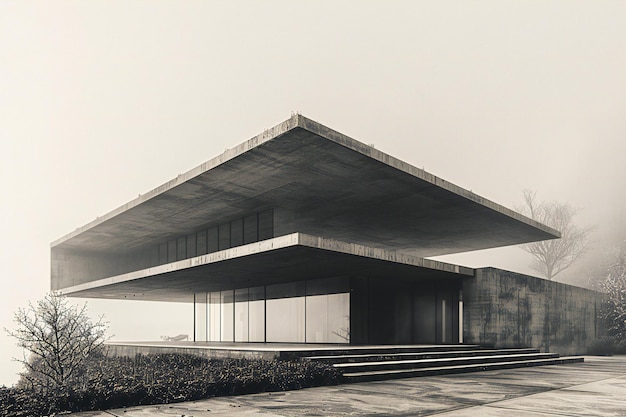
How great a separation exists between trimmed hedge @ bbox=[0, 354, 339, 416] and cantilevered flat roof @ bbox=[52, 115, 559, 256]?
6219mm

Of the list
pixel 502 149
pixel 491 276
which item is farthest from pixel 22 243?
pixel 491 276

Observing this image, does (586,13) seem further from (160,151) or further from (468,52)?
(160,151)

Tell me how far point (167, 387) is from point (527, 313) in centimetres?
2064

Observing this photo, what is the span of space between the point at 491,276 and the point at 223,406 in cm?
1716

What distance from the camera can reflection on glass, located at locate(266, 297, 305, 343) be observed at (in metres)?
27.3

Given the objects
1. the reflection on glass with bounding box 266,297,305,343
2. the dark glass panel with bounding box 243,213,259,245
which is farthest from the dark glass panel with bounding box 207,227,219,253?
the reflection on glass with bounding box 266,297,305,343

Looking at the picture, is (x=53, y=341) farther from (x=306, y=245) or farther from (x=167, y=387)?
(x=306, y=245)

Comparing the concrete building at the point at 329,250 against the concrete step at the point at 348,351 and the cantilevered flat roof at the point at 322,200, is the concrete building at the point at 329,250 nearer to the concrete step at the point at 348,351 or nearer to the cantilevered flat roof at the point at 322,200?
the cantilevered flat roof at the point at 322,200

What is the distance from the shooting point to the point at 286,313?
1101 inches

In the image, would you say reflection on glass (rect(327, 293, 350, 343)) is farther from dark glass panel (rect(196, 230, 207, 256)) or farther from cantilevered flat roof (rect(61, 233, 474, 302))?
dark glass panel (rect(196, 230, 207, 256))

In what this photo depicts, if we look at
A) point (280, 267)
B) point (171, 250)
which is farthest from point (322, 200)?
point (171, 250)

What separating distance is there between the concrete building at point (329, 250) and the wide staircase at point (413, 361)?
293 cm

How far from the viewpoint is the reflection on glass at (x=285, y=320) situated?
89.5ft

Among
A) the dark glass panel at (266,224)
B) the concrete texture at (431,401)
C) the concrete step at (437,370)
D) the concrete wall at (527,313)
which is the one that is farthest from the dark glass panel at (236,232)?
the concrete texture at (431,401)
